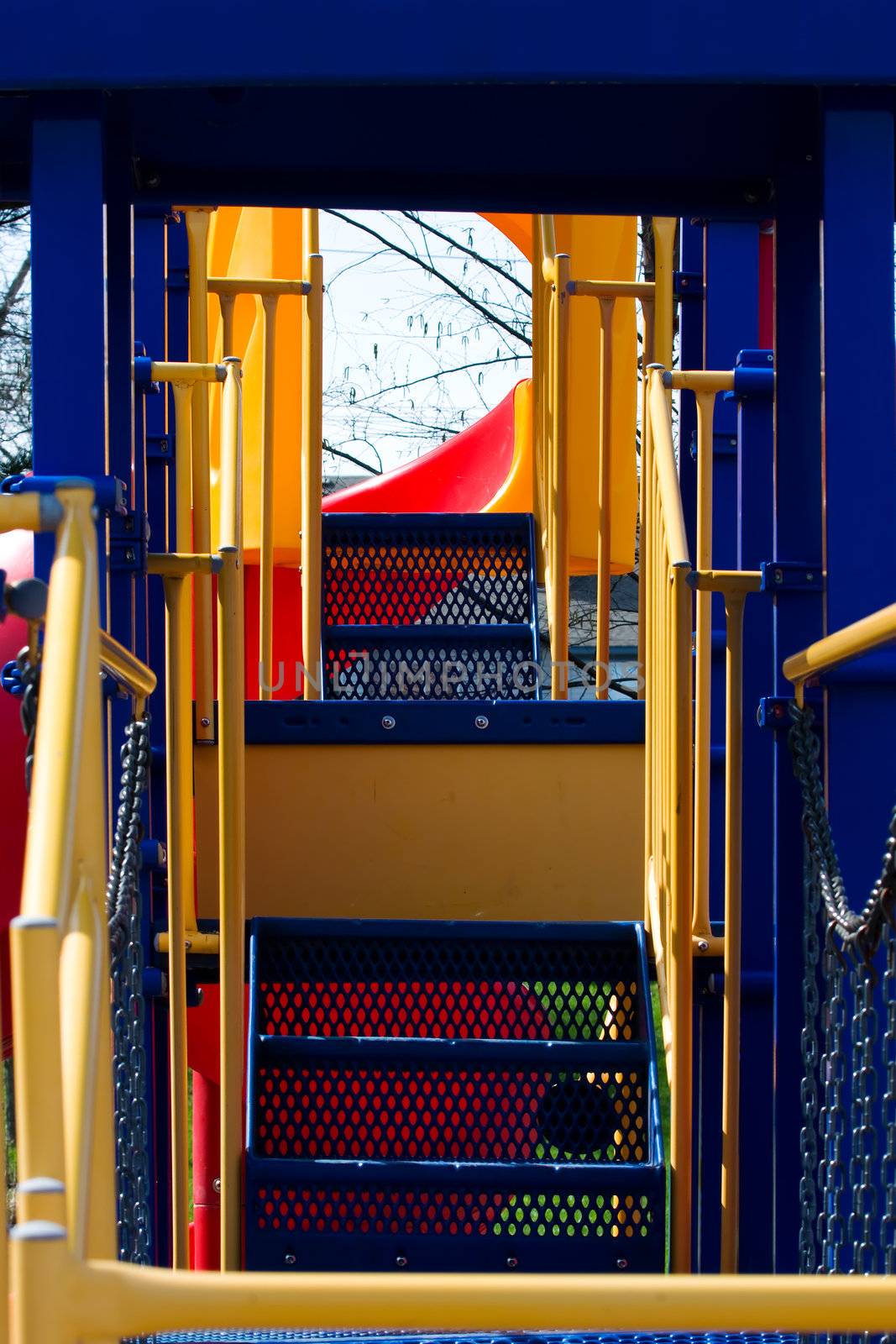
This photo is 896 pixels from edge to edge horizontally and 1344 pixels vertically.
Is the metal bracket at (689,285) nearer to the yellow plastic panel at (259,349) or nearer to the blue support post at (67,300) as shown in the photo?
the yellow plastic panel at (259,349)

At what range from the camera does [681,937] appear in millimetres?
3016

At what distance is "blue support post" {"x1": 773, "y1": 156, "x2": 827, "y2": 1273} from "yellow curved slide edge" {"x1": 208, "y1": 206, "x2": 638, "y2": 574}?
234 centimetres

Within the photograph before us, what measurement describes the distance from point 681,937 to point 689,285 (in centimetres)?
258

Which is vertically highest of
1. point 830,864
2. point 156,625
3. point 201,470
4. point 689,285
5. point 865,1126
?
point 689,285

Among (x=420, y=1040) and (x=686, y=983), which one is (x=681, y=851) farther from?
(x=420, y=1040)

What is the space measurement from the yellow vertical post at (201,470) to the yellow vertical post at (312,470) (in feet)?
1.13

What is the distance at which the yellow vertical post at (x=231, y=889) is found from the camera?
2986mm

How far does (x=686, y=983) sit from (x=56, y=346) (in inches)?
62.3

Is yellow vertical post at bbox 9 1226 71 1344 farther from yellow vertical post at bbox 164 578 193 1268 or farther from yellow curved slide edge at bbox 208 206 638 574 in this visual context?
yellow curved slide edge at bbox 208 206 638 574

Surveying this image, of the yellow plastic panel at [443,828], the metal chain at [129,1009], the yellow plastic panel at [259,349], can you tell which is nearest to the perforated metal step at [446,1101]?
the yellow plastic panel at [443,828]

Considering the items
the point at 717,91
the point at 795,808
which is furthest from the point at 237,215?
the point at 795,808

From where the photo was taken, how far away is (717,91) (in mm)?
2799

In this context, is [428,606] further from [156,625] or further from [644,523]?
[156,625]

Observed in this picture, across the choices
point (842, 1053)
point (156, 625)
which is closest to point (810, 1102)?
point (842, 1053)
